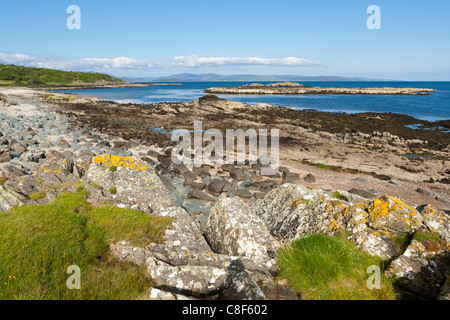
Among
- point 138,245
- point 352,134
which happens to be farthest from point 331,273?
point 352,134

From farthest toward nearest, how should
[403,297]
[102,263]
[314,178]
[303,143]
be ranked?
1. [303,143]
2. [314,178]
3. [102,263]
4. [403,297]

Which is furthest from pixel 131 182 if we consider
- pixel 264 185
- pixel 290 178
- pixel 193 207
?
pixel 290 178

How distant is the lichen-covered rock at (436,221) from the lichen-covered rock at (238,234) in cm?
353

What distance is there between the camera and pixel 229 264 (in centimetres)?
544

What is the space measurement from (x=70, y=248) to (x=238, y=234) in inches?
149

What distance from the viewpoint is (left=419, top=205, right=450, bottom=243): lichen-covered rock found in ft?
18.3

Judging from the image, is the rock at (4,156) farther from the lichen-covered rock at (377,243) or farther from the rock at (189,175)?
the lichen-covered rock at (377,243)

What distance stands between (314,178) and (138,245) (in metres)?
13.7

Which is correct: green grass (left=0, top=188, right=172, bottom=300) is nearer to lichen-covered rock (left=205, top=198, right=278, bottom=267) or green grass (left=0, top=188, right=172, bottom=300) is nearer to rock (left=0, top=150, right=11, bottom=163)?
lichen-covered rock (left=205, top=198, right=278, bottom=267)

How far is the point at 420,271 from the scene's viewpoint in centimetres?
478

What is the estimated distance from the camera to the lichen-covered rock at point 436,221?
557 cm

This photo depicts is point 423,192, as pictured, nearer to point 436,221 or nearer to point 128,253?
point 436,221

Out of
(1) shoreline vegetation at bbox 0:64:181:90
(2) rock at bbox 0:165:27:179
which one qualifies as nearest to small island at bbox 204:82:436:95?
(1) shoreline vegetation at bbox 0:64:181:90
